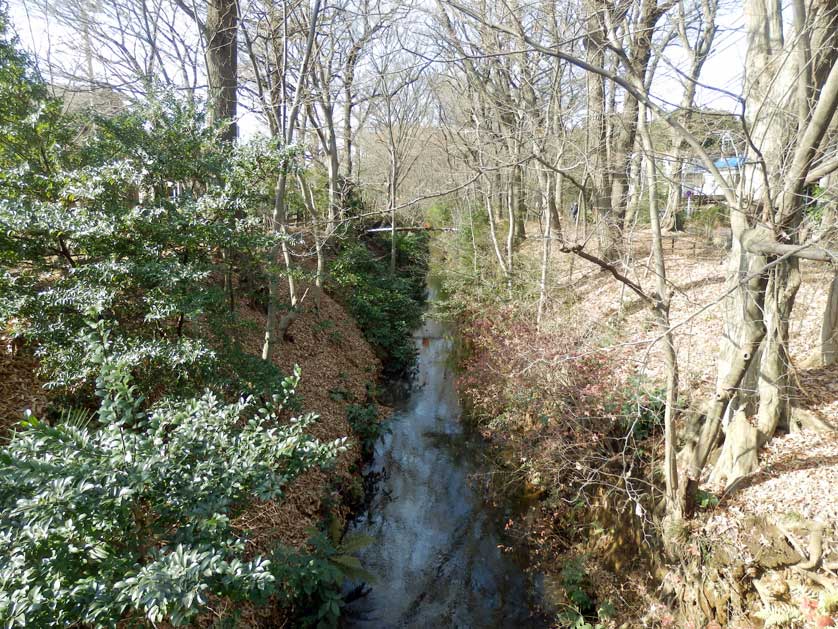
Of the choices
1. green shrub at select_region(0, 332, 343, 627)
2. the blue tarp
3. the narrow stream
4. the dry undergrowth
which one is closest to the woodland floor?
the blue tarp

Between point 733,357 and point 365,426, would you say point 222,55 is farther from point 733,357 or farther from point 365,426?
point 733,357

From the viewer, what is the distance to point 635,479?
5953 millimetres

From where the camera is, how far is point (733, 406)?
17.9 feet

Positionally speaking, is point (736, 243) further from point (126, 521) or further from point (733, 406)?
point (126, 521)

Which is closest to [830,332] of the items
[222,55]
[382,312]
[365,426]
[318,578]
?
[318,578]

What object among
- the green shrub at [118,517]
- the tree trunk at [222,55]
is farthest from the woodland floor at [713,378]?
the tree trunk at [222,55]

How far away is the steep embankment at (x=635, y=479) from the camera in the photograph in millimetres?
4426

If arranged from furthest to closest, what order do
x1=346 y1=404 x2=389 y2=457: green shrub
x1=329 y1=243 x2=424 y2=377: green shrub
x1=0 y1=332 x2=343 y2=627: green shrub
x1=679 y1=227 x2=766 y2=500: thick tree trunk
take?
x1=329 y1=243 x2=424 y2=377: green shrub < x1=346 y1=404 x2=389 y2=457: green shrub < x1=679 y1=227 x2=766 y2=500: thick tree trunk < x1=0 y1=332 x2=343 y2=627: green shrub

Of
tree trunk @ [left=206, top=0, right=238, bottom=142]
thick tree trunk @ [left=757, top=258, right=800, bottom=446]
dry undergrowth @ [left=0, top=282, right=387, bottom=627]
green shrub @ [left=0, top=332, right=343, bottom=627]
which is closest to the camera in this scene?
green shrub @ [left=0, top=332, right=343, bottom=627]

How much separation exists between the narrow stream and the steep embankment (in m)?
0.58

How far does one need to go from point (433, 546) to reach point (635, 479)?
130 inches

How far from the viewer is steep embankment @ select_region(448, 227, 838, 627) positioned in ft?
14.5

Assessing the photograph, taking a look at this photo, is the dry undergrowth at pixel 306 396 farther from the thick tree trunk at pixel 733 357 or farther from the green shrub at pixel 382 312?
the thick tree trunk at pixel 733 357

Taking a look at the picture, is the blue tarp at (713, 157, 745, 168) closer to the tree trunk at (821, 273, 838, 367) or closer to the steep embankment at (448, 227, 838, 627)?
the steep embankment at (448, 227, 838, 627)
